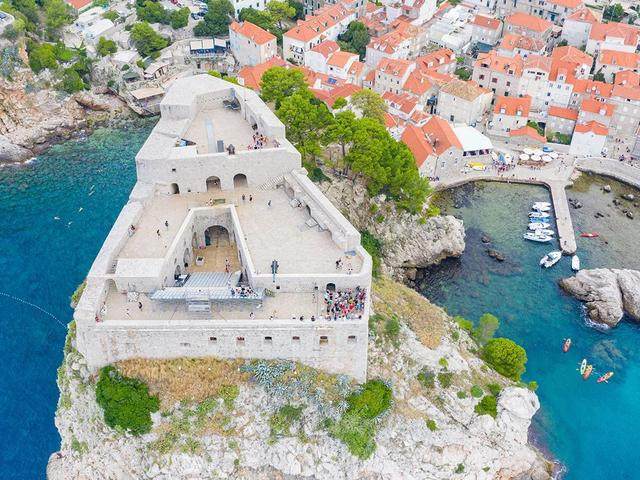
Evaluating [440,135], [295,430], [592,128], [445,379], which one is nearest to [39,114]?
[440,135]

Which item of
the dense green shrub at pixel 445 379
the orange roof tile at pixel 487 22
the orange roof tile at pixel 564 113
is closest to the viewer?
the dense green shrub at pixel 445 379

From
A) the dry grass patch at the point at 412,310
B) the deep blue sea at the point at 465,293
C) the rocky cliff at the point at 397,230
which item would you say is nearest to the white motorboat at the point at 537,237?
the deep blue sea at the point at 465,293

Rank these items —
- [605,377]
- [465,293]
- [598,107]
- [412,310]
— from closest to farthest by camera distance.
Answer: [412,310] < [605,377] < [465,293] < [598,107]

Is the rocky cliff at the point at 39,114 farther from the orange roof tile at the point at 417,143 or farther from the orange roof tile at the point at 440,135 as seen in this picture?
the orange roof tile at the point at 440,135

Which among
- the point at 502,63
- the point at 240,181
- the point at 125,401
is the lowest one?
the point at 125,401

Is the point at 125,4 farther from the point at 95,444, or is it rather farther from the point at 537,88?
the point at 95,444

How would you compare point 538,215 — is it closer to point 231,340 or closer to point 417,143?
point 417,143
